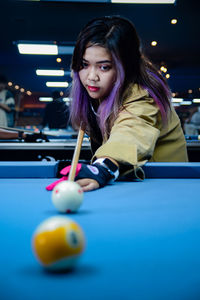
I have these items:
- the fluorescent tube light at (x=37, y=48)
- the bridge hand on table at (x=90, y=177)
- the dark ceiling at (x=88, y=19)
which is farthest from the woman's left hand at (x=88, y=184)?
the fluorescent tube light at (x=37, y=48)

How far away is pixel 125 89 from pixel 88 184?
76 centimetres

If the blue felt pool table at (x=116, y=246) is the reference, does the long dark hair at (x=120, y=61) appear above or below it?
above

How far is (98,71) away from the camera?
1706mm

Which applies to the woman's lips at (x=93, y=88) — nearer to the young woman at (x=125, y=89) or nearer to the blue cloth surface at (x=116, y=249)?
the young woman at (x=125, y=89)

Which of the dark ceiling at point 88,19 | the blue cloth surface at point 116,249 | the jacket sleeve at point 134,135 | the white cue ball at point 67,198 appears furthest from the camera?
the dark ceiling at point 88,19

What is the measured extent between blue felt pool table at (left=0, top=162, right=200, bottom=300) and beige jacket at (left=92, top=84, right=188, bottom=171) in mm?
209

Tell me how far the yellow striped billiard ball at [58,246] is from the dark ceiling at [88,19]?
5525 millimetres

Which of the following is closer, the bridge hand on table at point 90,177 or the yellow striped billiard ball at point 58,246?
the yellow striped billiard ball at point 58,246

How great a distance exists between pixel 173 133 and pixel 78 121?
1.95 ft

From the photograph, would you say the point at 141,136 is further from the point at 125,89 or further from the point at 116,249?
the point at 116,249

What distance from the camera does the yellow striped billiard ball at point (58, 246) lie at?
0.52 meters

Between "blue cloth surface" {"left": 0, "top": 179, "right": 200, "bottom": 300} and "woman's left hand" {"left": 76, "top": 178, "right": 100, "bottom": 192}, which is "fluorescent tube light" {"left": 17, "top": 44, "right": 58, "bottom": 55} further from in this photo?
"blue cloth surface" {"left": 0, "top": 179, "right": 200, "bottom": 300}

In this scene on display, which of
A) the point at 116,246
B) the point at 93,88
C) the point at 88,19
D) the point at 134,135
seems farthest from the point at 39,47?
the point at 116,246

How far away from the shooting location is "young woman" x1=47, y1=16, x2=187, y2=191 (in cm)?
155
